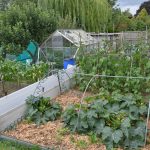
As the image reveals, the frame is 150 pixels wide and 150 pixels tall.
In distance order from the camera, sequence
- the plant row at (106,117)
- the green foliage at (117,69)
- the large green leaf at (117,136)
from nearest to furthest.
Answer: the large green leaf at (117,136)
the plant row at (106,117)
the green foliage at (117,69)

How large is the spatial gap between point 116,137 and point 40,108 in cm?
162

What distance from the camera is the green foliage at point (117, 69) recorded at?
20.0ft

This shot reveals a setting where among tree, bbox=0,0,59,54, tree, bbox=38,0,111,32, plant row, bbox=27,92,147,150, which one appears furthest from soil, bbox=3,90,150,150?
tree, bbox=38,0,111,32

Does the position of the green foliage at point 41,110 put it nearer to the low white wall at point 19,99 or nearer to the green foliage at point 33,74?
the low white wall at point 19,99

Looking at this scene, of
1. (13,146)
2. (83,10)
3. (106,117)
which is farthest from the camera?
(83,10)

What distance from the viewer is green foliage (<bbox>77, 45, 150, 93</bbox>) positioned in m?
6.11

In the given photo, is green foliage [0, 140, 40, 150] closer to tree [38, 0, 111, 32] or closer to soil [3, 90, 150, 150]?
soil [3, 90, 150, 150]

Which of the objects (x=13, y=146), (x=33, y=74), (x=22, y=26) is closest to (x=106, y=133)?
(x=13, y=146)

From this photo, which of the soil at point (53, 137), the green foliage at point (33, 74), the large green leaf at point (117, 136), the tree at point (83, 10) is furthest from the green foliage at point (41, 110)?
the tree at point (83, 10)

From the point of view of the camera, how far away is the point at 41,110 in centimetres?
522

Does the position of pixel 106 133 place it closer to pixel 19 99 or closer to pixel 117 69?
pixel 19 99

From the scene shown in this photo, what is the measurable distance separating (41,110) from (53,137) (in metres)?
0.78

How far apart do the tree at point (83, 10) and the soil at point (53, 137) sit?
10.9 m

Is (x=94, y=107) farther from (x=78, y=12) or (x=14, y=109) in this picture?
(x=78, y=12)
